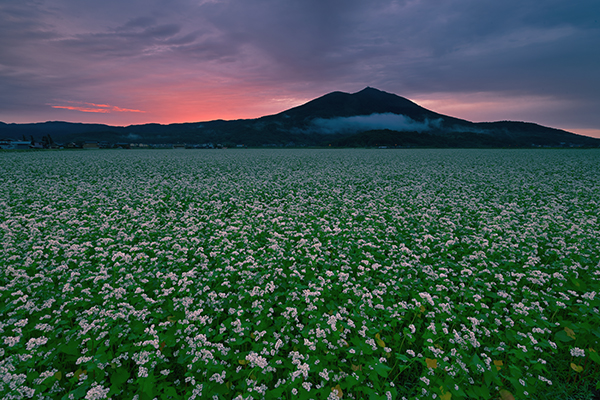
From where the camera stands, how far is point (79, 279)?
6086mm

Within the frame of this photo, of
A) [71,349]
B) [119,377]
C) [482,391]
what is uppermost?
[71,349]

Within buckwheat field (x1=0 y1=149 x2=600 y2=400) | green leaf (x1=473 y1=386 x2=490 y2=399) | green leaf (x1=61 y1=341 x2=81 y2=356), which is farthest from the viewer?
green leaf (x1=61 y1=341 x2=81 y2=356)

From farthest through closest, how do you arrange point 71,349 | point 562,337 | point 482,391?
point 562,337 < point 71,349 < point 482,391

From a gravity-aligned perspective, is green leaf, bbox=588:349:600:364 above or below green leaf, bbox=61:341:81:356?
below

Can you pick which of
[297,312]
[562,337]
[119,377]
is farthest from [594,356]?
[119,377]

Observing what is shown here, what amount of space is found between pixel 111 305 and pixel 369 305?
4.93 metres

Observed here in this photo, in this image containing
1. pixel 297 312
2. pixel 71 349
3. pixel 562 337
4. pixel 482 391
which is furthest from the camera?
pixel 297 312

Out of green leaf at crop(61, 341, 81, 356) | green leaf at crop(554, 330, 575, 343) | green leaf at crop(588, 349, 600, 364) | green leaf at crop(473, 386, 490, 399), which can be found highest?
green leaf at crop(61, 341, 81, 356)

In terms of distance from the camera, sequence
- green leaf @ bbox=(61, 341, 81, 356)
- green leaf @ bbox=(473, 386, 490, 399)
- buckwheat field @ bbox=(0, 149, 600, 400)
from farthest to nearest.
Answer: green leaf @ bbox=(61, 341, 81, 356) → buckwheat field @ bbox=(0, 149, 600, 400) → green leaf @ bbox=(473, 386, 490, 399)

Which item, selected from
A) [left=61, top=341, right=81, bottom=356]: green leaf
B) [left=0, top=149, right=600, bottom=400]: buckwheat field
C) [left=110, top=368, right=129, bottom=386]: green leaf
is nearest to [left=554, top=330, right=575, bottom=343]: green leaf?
[left=0, top=149, right=600, bottom=400]: buckwheat field

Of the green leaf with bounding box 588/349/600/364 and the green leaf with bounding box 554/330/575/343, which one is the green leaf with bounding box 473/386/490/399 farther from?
the green leaf with bounding box 554/330/575/343

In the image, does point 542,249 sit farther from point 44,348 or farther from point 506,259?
point 44,348

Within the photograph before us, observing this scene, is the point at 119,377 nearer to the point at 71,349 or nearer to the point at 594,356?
the point at 71,349

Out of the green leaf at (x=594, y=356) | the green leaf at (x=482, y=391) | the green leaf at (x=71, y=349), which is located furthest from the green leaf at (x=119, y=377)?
the green leaf at (x=594, y=356)
